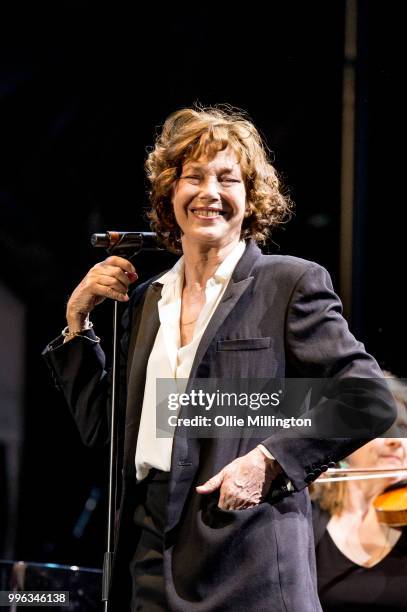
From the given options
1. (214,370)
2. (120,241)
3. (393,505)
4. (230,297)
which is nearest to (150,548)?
(214,370)

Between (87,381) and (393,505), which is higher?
(87,381)

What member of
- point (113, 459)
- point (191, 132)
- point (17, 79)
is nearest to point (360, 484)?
point (113, 459)

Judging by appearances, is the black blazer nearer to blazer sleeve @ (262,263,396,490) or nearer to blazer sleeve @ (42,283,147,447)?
blazer sleeve @ (262,263,396,490)

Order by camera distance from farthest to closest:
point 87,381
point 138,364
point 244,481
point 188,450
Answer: point 87,381 < point 138,364 < point 188,450 < point 244,481

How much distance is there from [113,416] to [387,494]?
3.38 ft

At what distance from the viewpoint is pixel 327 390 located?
4.65 ft

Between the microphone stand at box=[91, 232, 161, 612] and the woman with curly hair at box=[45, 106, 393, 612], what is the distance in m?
0.03

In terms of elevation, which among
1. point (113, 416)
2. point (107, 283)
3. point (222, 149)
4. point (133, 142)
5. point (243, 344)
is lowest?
point (113, 416)

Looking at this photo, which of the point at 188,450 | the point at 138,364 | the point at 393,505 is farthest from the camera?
the point at 393,505

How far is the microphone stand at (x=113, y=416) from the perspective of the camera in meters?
1.56

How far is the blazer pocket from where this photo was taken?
4.80 ft

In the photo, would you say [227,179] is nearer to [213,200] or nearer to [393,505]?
[213,200]

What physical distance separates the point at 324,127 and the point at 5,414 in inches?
60.8

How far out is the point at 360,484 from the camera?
2.40 metres
